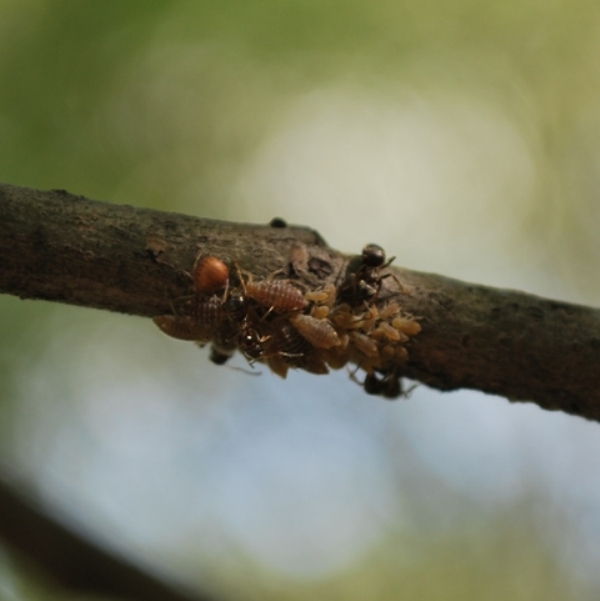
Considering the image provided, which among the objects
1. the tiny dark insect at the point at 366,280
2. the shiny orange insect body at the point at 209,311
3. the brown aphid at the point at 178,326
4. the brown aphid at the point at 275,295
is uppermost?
the tiny dark insect at the point at 366,280

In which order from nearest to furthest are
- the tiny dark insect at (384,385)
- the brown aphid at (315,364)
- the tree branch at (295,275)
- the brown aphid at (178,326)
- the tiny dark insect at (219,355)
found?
the tree branch at (295,275) < the brown aphid at (178,326) < the brown aphid at (315,364) < the tiny dark insect at (219,355) < the tiny dark insect at (384,385)

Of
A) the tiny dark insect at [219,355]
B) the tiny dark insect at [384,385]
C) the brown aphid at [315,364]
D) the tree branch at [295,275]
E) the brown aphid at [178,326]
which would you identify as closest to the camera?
the tree branch at [295,275]

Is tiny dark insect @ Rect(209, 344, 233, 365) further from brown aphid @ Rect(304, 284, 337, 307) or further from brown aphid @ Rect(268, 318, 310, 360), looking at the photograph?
brown aphid @ Rect(304, 284, 337, 307)

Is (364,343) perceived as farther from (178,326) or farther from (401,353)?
(178,326)

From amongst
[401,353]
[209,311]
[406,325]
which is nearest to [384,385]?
[401,353]

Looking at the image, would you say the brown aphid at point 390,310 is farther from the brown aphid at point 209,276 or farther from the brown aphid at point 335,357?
the brown aphid at point 209,276

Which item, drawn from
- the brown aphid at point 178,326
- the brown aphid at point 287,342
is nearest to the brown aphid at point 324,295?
the brown aphid at point 287,342

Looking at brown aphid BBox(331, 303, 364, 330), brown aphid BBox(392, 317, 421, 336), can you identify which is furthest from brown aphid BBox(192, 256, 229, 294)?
brown aphid BBox(392, 317, 421, 336)
